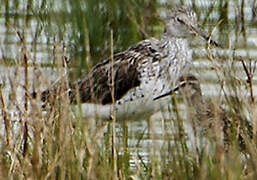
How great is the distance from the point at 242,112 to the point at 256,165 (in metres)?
0.65

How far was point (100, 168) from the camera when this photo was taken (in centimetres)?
450

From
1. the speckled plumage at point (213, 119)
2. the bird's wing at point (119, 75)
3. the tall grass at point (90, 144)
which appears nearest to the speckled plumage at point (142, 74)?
the bird's wing at point (119, 75)

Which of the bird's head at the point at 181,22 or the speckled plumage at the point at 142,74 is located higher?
the bird's head at the point at 181,22

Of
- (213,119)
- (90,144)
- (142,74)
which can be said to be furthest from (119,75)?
(90,144)

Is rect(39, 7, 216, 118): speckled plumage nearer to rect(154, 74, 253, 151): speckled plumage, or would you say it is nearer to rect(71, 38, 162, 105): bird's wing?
rect(71, 38, 162, 105): bird's wing

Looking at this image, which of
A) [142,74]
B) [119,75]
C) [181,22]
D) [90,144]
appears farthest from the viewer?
[181,22]

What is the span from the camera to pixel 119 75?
7426 mm

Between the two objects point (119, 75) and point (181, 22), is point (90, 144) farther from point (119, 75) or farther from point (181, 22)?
point (181, 22)

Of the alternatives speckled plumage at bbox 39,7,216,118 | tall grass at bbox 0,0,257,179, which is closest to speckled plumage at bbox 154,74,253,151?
tall grass at bbox 0,0,257,179

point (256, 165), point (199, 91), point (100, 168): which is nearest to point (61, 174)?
point (100, 168)

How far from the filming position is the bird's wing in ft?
23.8

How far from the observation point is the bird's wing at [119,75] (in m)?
7.26

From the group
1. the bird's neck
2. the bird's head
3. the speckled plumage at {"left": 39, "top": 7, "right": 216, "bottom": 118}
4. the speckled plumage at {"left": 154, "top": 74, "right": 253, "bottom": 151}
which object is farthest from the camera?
the bird's neck

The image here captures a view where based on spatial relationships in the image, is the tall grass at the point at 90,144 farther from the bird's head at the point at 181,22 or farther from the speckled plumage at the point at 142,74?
the bird's head at the point at 181,22
